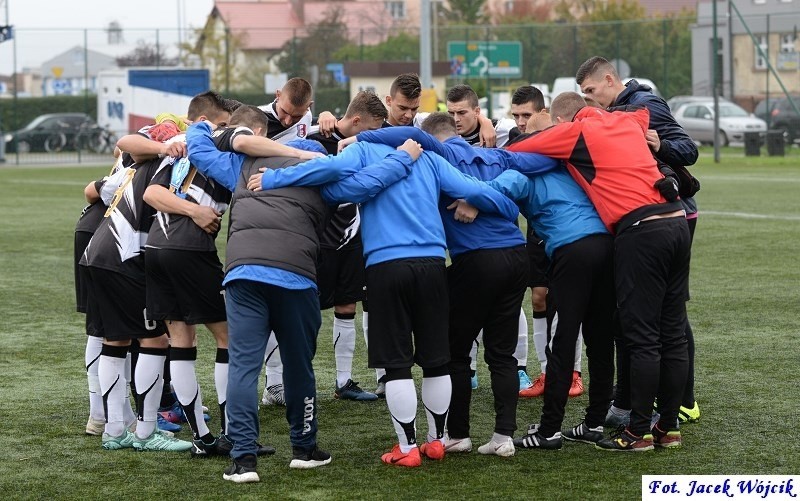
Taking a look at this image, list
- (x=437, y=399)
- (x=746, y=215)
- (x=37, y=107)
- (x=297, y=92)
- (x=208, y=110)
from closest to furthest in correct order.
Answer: (x=437, y=399) → (x=208, y=110) → (x=297, y=92) → (x=746, y=215) → (x=37, y=107)

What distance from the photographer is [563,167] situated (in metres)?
6.39

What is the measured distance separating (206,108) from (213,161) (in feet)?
2.65

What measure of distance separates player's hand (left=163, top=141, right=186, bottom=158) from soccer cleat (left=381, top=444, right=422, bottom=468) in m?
1.97

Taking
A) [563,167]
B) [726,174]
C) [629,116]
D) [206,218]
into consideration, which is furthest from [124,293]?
[726,174]

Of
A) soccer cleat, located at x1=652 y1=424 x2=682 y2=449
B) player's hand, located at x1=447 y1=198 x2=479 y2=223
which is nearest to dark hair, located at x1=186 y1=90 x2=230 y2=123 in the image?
player's hand, located at x1=447 y1=198 x2=479 y2=223

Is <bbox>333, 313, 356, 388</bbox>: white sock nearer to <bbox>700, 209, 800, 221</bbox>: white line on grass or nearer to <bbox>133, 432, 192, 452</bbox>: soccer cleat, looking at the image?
<bbox>133, 432, 192, 452</bbox>: soccer cleat

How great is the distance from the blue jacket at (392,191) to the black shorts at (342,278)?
1.63m

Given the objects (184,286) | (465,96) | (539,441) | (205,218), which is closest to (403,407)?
(539,441)

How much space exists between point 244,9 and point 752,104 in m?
49.2

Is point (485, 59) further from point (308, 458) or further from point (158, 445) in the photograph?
point (308, 458)

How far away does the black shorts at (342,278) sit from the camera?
7715 mm

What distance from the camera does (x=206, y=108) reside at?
6.85 meters

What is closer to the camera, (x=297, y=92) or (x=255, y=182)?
(x=255, y=182)

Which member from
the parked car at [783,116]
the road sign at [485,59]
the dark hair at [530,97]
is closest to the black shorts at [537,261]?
the dark hair at [530,97]
